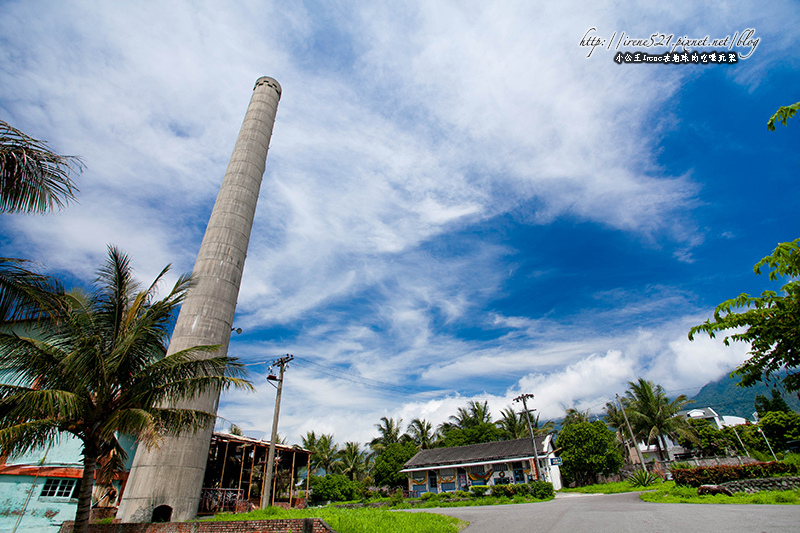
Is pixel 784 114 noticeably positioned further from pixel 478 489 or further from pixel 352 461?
pixel 352 461

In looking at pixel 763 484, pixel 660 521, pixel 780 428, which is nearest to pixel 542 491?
pixel 763 484

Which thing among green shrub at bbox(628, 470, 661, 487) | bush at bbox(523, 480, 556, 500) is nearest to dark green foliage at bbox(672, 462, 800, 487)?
bush at bbox(523, 480, 556, 500)

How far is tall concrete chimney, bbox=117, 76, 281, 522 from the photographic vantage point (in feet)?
55.2

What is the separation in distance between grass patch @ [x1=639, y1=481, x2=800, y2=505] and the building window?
2583 cm

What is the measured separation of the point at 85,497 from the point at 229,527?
4.12 m

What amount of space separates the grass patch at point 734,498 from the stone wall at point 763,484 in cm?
36

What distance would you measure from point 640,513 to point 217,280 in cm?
2184

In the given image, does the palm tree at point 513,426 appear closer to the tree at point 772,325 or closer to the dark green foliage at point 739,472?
the dark green foliage at point 739,472

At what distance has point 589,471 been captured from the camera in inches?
1275

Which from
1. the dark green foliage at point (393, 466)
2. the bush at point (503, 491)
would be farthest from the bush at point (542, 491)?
the dark green foliage at point (393, 466)

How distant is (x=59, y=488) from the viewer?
1648cm

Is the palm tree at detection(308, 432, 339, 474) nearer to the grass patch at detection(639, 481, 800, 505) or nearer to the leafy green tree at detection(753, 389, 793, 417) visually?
the grass patch at detection(639, 481, 800, 505)

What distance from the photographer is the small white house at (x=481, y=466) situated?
1240 inches

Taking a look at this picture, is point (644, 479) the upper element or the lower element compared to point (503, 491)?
upper
